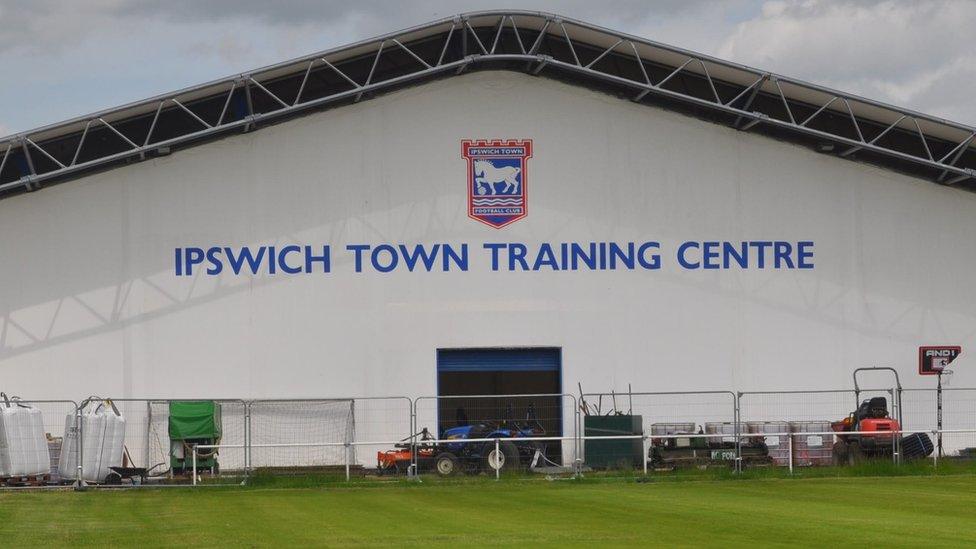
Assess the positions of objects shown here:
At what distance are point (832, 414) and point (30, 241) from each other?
20152 millimetres

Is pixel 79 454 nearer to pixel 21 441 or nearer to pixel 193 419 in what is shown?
pixel 21 441

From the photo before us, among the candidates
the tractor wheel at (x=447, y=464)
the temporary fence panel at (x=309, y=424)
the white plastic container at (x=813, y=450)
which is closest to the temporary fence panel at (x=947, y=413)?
the white plastic container at (x=813, y=450)

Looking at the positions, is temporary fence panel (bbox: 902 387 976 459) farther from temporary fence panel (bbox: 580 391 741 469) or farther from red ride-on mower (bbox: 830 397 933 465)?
temporary fence panel (bbox: 580 391 741 469)

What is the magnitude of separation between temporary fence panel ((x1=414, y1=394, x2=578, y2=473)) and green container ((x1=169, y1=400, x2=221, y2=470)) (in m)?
4.82

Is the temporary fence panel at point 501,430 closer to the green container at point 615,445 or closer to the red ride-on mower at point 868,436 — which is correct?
the green container at point 615,445

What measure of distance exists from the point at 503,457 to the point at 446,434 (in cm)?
306

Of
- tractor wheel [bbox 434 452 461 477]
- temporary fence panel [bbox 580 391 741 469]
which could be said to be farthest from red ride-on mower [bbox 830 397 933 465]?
tractor wheel [bbox 434 452 461 477]

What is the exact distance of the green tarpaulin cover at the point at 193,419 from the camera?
1256 inches

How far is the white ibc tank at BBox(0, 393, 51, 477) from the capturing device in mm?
29609

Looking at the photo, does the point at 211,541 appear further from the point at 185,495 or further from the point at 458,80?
the point at 458,80

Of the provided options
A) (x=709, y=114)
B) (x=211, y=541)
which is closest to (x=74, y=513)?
(x=211, y=541)

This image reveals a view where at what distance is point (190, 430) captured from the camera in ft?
105

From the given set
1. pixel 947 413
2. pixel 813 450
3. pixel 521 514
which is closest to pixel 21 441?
pixel 521 514

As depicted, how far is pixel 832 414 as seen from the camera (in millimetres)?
34594
